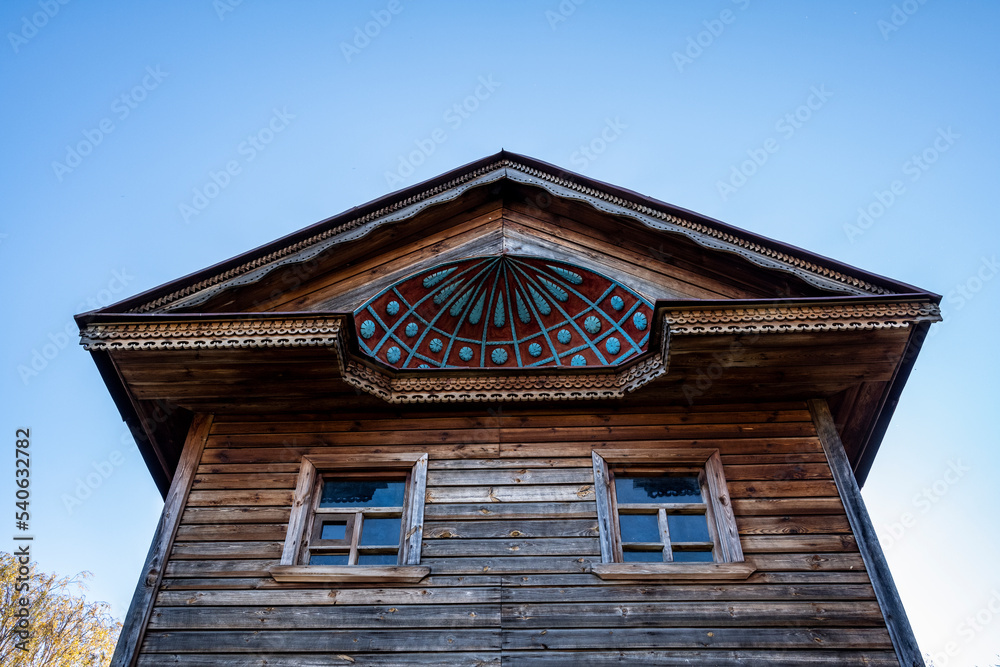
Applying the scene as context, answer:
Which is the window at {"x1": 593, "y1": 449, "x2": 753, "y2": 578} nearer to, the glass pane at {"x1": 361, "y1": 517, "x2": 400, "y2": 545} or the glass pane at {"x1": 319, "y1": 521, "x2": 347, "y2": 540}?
the glass pane at {"x1": 361, "y1": 517, "x2": 400, "y2": 545}

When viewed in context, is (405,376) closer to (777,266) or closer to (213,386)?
(213,386)

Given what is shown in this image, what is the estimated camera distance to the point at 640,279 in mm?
8766

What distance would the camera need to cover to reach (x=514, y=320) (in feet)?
30.7

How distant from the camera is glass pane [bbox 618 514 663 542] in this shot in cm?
721

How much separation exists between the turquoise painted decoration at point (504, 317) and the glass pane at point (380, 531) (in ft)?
6.32

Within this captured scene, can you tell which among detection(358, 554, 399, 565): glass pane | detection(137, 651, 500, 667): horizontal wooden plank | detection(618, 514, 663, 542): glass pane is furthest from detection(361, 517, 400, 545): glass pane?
detection(618, 514, 663, 542): glass pane

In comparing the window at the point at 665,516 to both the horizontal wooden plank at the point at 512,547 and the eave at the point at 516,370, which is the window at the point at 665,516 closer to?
the horizontal wooden plank at the point at 512,547

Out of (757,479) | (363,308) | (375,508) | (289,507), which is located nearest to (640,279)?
(757,479)

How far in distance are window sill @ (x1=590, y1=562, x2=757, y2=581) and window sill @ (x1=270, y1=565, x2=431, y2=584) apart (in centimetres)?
160

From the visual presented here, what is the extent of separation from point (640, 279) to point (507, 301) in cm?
164

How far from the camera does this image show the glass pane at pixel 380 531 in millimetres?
7324

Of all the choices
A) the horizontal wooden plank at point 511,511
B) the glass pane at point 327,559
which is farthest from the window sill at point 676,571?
the glass pane at point 327,559

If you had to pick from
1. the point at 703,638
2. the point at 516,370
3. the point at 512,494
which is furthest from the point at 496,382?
the point at 703,638

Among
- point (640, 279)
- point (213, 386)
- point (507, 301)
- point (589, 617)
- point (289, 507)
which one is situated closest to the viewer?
point (589, 617)
